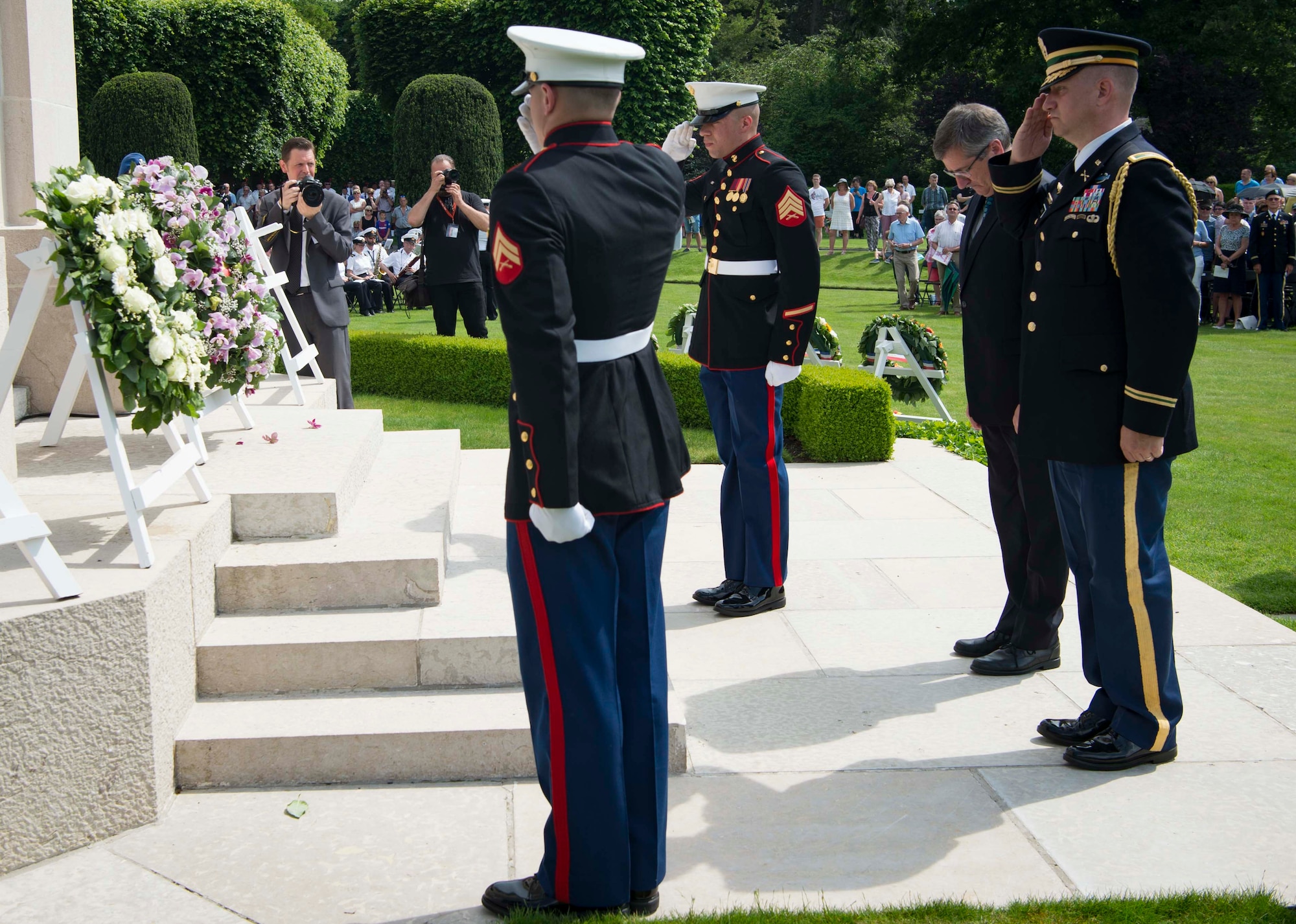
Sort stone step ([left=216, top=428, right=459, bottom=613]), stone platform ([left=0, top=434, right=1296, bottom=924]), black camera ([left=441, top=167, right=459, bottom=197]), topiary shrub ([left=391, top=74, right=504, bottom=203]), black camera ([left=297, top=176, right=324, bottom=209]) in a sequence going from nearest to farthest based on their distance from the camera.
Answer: stone platform ([left=0, top=434, right=1296, bottom=924]), stone step ([left=216, top=428, right=459, bottom=613]), black camera ([left=297, top=176, right=324, bottom=209]), black camera ([left=441, top=167, right=459, bottom=197]), topiary shrub ([left=391, top=74, right=504, bottom=203])

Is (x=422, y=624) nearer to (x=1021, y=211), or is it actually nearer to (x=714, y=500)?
(x=1021, y=211)

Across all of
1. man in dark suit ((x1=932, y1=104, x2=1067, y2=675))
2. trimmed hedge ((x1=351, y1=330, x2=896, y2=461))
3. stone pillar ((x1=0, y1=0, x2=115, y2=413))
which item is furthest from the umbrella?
stone pillar ((x1=0, y1=0, x2=115, y2=413))

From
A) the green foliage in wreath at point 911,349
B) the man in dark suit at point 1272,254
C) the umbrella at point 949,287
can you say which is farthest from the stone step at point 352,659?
the umbrella at point 949,287

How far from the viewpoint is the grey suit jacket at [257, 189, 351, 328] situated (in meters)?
7.99

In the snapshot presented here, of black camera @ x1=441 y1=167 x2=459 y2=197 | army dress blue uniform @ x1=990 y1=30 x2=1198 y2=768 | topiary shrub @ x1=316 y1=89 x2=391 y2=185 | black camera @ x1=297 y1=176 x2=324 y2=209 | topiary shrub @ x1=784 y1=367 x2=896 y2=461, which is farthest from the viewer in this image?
topiary shrub @ x1=316 y1=89 x2=391 y2=185

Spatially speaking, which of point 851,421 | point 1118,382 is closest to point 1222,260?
point 851,421

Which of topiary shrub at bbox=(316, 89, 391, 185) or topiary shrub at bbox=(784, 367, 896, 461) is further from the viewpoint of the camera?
topiary shrub at bbox=(316, 89, 391, 185)

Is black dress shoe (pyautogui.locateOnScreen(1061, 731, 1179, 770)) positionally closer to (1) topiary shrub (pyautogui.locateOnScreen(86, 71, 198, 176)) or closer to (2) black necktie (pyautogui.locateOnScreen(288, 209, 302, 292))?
(2) black necktie (pyautogui.locateOnScreen(288, 209, 302, 292))

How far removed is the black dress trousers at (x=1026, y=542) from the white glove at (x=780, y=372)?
A: 84 centimetres

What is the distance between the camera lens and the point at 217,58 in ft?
106

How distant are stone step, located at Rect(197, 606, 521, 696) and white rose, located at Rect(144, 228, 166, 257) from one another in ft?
4.33

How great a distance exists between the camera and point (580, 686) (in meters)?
2.94

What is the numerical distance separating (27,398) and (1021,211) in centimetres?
487

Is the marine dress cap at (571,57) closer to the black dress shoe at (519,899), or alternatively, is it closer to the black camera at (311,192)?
the black dress shoe at (519,899)
